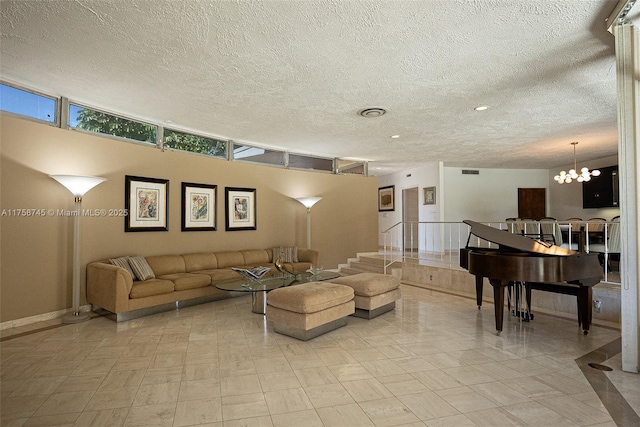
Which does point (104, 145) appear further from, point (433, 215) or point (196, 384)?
point (433, 215)

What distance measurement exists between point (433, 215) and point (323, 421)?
321 inches

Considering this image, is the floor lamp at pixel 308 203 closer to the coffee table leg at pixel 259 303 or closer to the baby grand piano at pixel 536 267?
the coffee table leg at pixel 259 303

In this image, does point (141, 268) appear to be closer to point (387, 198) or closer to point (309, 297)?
Result: point (309, 297)

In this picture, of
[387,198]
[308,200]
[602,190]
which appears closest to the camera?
[308,200]

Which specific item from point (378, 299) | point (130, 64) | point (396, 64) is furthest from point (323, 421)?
point (130, 64)

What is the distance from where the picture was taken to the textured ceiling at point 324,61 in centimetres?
266

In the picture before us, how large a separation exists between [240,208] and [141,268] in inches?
92.8

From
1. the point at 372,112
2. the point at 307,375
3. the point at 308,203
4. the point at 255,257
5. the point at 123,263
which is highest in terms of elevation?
the point at 372,112

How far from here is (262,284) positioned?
15.5 feet

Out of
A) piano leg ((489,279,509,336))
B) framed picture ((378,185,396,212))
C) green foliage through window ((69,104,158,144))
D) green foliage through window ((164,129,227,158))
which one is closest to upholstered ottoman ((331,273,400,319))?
piano leg ((489,279,509,336))

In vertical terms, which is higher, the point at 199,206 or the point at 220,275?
the point at 199,206

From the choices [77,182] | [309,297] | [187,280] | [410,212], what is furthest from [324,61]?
[410,212]

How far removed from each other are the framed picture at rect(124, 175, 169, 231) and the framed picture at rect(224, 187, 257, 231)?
1188mm

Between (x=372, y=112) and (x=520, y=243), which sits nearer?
(x=520, y=243)
